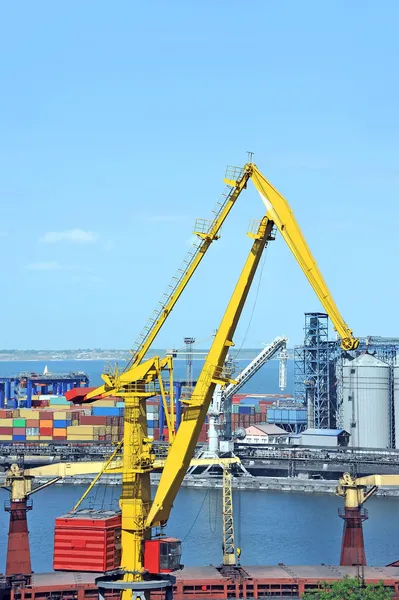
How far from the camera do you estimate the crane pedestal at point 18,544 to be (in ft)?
154

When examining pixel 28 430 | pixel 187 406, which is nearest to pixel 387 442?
pixel 28 430

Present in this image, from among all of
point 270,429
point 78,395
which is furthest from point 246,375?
point 78,395

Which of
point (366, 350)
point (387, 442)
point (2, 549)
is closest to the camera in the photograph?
point (2, 549)

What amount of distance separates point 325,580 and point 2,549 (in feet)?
68.8

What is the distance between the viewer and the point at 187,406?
3522 cm

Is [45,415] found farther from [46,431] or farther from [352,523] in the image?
[352,523]

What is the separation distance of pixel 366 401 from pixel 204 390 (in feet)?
223

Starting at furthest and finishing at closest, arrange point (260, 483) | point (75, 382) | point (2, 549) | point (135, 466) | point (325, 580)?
point (75, 382) → point (260, 483) → point (2, 549) → point (325, 580) → point (135, 466)

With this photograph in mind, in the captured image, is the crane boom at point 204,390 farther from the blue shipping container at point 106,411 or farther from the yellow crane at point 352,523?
the blue shipping container at point 106,411

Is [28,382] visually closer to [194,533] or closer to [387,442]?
[387,442]

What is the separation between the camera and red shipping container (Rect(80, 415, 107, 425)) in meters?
110

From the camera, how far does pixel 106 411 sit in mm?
112500

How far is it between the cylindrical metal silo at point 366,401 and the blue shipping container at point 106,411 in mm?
21323

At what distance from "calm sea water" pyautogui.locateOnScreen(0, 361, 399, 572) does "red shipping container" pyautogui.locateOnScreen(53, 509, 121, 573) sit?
15.4 m
